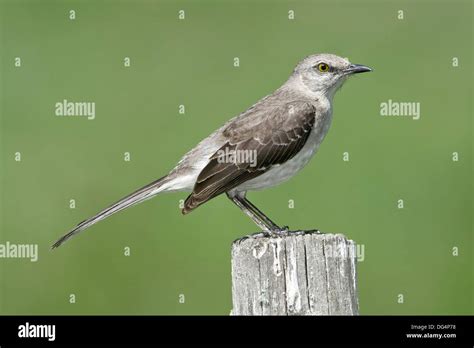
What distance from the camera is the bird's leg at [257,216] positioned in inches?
360

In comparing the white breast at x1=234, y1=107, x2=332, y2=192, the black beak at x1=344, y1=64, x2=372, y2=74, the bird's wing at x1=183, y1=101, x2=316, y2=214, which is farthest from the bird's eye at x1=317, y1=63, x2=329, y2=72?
the white breast at x1=234, y1=107, x2=332, y2=192

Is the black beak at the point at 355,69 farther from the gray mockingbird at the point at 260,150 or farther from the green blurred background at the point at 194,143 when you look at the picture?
the green blurred background at the point at 194,143

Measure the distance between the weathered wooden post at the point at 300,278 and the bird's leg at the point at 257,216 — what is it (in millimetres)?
1845

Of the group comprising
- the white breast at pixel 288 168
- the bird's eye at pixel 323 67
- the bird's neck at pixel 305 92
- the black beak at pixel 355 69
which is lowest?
the white breast at pixel 288 168

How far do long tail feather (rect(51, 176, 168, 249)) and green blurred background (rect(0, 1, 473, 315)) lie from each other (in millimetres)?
4093

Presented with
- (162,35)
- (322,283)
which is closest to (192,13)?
(162,35)

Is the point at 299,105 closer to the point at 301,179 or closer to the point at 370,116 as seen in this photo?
the point at 301,179

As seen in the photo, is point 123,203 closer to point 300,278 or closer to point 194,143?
point 300,278

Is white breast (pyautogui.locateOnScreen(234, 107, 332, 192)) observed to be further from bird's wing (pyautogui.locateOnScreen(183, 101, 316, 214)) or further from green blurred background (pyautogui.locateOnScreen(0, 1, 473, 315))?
green blurred background (pyautogui.locateOnScreen(0, 1, 473, 315))

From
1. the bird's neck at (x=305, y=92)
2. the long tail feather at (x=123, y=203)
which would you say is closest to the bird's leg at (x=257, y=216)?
the long tail feather at (x=123, y=203)

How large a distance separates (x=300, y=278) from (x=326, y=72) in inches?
140

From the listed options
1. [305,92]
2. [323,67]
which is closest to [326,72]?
[323,67]

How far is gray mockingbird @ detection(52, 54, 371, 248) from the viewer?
9.06 m

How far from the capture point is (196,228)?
606 inches
